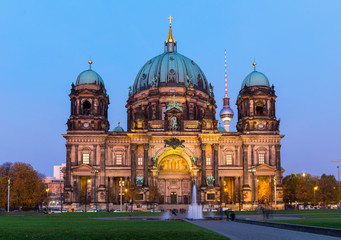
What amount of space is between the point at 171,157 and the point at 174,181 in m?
5.37

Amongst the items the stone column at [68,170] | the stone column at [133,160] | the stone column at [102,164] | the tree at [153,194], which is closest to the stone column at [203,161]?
the tree at [153,194]

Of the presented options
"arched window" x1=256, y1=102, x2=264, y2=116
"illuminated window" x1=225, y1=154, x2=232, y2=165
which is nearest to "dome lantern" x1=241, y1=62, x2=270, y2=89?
"arched window" x1=256, y1=102, x2=264, y2=116

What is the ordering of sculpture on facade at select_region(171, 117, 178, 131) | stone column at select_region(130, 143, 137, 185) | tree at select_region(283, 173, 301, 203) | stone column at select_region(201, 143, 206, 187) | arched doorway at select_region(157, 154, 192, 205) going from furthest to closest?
tree at select_region(283, 173, 301, 203)
arched doorway at select_region(157, 154, 192, 205)
sculpture on facade at select_region(171, 117, 178, 131)
stone column at select_region(201, 143, 206, 187)
stone column at select_region(130, 143, 137, 185)

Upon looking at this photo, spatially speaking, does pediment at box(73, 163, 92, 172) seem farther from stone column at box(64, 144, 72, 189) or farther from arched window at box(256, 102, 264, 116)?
arched window at box(256, 102, 264, 116)

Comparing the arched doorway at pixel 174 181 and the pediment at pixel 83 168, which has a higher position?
the pediment at pixel 83 168

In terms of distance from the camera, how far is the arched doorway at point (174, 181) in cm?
9512

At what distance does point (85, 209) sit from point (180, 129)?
83.4 ft

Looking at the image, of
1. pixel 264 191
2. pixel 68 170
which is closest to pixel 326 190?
pixel 264 191

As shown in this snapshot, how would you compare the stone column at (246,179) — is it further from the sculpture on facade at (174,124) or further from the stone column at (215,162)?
the sculpture on facade at (174,124)

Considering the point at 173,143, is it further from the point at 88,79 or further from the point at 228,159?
the point at 88,79

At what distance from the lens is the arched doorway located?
9512 centimetres

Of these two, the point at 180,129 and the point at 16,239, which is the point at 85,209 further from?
the point at 16,239

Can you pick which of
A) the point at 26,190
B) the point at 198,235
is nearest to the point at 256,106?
the point at 26,190

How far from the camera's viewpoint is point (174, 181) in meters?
96.0
